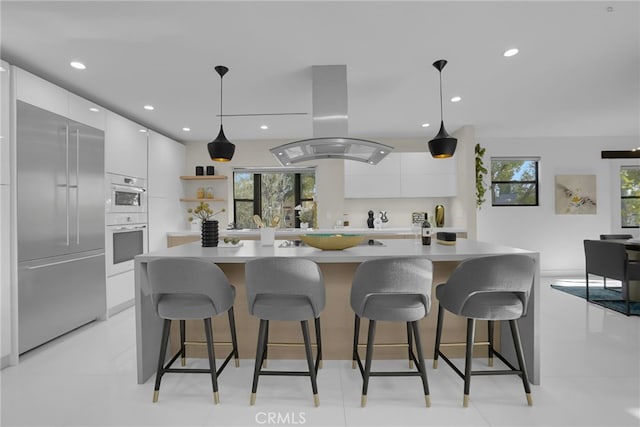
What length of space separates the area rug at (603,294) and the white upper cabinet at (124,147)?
234 inches

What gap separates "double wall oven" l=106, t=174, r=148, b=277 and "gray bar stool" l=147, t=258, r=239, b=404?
6.92ft

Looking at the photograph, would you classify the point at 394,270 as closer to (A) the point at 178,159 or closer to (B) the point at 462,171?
(B) the point at 462,171

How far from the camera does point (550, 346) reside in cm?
267

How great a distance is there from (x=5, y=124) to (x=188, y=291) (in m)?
2.04

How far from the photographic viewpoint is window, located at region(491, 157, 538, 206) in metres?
5.66

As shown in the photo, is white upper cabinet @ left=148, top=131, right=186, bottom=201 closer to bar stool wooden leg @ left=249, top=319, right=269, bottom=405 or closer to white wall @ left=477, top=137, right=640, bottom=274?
bar stool wooden leg @ left=249, top=319, right=269, bottom=405

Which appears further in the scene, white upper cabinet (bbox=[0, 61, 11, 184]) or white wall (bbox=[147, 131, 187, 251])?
white wall (bbox=[147, 131, 187, 251])

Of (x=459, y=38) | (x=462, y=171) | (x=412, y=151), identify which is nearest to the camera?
(x=459, y=38)

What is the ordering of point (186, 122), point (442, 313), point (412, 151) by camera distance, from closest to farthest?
1. point (442, 313)
2. point (186, 122)
3. point (412, 151)

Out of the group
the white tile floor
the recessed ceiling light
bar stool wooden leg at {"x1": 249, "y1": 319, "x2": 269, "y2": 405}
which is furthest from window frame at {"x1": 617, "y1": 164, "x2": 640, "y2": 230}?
bar stool wooden leg at {"x1": 249, "y1": 319, "x2": 269, "y2": 405}

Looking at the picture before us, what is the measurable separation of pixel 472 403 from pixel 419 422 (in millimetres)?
401

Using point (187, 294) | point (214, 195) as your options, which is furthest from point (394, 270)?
point (214, 195)

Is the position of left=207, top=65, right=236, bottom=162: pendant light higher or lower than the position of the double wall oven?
higher

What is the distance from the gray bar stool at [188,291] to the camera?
1789 millimetres
